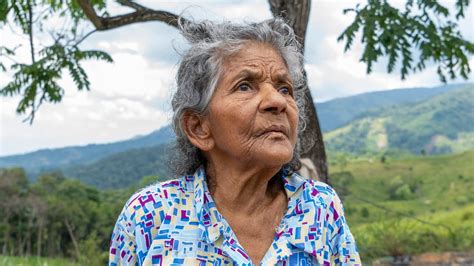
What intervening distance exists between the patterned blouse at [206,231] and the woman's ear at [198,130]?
109mm

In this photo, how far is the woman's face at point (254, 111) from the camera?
2.08m

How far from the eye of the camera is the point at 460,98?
48469 millimetres

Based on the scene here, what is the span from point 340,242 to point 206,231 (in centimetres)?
45

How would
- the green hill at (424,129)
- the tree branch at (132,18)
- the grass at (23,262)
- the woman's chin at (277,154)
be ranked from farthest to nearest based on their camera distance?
the green hill at (424,129)
the grass at (23,262)
the tree branch at (132,18)
the woman's chin at (277,154)

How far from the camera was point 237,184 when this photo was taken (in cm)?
221

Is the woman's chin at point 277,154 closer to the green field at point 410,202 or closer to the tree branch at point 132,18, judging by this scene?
the tree branch at point 132,18

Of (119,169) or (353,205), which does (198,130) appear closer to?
(353,205)

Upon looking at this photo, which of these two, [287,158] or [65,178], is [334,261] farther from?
[65,178]

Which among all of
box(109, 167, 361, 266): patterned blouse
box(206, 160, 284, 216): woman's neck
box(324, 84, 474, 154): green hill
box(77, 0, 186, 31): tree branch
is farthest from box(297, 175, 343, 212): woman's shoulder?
box(324, 84, 474, 154): green hill

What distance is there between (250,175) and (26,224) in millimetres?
17680

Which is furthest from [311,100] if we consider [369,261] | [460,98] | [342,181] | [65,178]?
[460,98]

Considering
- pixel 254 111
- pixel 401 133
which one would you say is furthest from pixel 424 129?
pixel 254 111

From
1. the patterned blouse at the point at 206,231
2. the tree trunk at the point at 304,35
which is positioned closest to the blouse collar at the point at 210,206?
the patterned blouse at the point at 206,231

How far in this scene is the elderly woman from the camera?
2.09 meters
